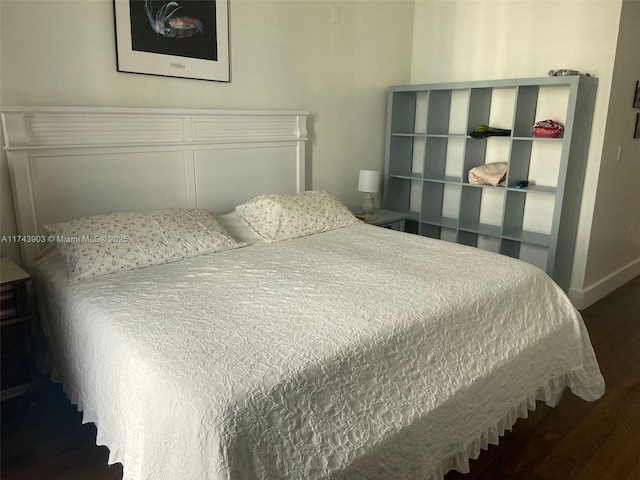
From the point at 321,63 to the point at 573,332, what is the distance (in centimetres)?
241

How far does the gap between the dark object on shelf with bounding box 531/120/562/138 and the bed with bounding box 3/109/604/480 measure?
1.21 metres

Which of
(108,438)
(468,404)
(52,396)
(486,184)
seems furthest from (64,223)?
(486,184)

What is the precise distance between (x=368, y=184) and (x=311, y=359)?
2363 millimetres

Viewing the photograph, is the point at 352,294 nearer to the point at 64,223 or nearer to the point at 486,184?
the point at 64,223

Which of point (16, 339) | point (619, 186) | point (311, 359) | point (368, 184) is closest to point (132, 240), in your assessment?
point (16, 339)

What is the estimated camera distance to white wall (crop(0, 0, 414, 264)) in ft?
7.27

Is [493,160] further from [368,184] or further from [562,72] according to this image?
[368,184]

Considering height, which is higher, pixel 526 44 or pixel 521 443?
pixel 526 44

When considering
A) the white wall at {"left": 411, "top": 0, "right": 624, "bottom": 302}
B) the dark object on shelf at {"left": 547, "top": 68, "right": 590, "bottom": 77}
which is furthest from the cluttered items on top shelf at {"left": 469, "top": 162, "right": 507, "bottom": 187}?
the dark object on shelf at {"left": 547, "top": 68, "right": 590, "bottom": 77}

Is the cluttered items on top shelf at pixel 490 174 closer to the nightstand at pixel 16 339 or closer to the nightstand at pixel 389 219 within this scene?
the nightstand at pixel 389 219

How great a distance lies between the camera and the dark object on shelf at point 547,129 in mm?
3080

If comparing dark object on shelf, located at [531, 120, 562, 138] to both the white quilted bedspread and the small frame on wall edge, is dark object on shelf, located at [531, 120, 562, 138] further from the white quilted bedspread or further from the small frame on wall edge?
the small frame on wall edge

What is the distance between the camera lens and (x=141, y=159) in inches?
103

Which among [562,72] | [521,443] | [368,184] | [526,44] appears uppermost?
[526,44]
